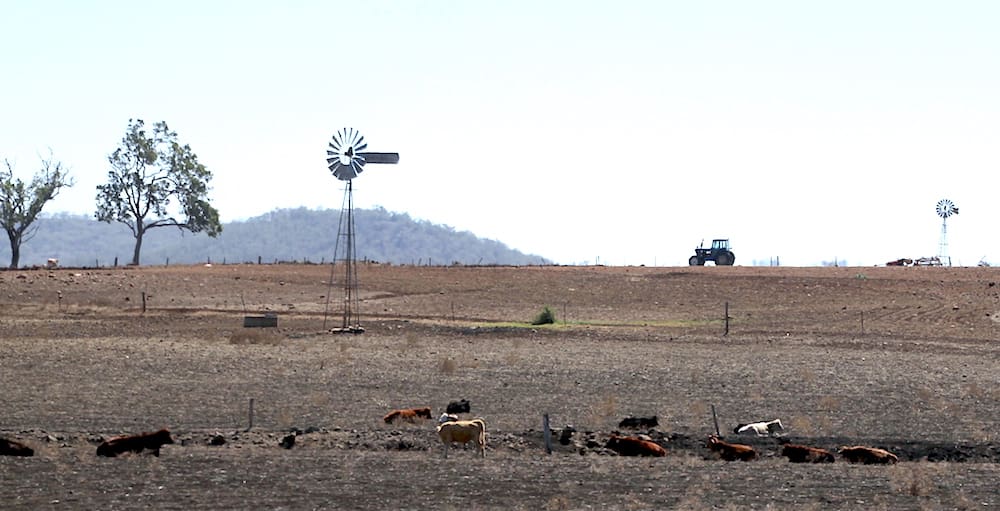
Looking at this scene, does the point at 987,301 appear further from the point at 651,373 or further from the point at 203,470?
the point at 203,470

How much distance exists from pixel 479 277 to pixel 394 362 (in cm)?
4061

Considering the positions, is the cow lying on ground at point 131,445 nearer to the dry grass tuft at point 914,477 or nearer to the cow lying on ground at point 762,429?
the cow lying on ground at point 762,429

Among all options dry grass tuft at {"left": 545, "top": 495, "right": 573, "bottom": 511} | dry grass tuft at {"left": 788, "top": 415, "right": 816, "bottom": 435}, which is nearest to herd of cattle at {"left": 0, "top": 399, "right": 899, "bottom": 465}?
dry grass tuft at {"left": 788, "top": 415, "right": 816, "bottom": 435}

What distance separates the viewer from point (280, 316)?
2285 inches

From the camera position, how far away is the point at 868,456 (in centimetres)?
2283

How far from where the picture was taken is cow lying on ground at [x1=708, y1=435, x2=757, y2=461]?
906 inches

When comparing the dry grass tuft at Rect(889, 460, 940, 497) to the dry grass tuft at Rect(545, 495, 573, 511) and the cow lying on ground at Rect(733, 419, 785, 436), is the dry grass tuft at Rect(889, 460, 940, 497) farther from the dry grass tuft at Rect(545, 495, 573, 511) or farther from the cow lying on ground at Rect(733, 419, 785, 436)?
the dry grass tuft at Rect(545, 495, 573, 511)

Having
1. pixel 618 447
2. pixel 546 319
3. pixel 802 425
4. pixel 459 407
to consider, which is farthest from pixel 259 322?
pixel 618 447

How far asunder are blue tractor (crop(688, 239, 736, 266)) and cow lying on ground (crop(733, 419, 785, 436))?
72061mm

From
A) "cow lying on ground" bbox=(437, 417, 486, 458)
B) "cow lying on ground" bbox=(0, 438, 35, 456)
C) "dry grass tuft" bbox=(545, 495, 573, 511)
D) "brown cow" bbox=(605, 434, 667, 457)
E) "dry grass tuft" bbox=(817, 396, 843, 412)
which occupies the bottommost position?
"dry grass tuft" bbox=(545, 495, 573, 511)

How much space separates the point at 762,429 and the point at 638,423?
2489 millimetres

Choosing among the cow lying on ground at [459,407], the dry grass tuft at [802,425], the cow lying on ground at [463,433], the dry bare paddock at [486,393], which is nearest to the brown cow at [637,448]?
the dry bare paddock at [486,393]

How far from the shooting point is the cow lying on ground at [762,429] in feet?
83.9

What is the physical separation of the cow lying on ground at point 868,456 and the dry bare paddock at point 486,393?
370 mm
